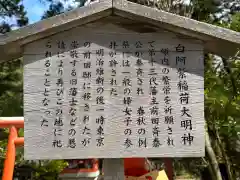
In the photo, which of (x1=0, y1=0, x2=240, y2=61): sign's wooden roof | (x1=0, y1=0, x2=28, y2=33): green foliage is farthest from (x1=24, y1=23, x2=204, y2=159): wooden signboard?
(x1=0, y1=0, x2=28, y2=33): green foliage

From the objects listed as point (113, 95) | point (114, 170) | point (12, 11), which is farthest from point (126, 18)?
point (12, 11)

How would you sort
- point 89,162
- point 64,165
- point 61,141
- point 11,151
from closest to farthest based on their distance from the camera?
1. point 61,141
2. point 11,151
3. point 89,162
4. point 64,165

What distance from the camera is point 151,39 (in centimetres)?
265

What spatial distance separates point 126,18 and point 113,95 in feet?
1.67

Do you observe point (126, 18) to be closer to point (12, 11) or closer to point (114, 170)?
point (114, 170)

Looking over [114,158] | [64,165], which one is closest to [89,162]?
[64,165]

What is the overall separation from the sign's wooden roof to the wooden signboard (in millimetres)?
67

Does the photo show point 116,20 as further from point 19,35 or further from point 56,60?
point 19,35

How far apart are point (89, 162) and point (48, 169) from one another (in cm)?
140

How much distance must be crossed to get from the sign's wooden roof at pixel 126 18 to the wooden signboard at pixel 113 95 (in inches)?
2.6

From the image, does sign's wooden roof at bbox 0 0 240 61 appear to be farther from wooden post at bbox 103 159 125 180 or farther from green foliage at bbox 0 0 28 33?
green foliage at bbox 0 0 28 33

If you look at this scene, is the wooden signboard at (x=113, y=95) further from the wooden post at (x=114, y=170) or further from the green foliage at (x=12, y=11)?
the green foliage at (x=12, y=11)

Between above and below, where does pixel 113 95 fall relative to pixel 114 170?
above

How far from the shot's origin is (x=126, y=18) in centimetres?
264
